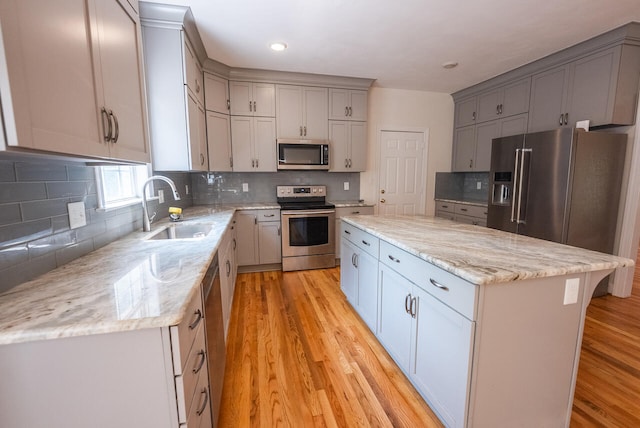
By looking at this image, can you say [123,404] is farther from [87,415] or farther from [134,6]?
[134,6]

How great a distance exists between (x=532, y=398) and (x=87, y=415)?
179 centimetres

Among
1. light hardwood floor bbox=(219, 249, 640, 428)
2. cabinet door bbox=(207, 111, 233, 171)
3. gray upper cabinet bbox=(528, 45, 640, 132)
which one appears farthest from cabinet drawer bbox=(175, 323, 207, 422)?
gray upper cabinet bbox=(528, 45, 640, 132)

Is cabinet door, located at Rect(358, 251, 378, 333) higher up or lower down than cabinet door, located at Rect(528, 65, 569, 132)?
lower down

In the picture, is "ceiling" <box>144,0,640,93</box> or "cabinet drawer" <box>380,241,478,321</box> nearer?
"cabinet drawer" <box>380,241,478,321</box>

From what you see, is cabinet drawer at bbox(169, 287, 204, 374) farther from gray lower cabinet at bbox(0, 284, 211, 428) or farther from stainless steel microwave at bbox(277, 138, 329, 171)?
stainless steel microwave at bbox(277, 138, 329, 171)

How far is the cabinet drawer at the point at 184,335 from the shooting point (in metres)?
0.83

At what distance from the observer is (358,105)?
4.03 metres

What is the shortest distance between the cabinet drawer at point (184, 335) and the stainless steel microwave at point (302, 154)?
2891mm

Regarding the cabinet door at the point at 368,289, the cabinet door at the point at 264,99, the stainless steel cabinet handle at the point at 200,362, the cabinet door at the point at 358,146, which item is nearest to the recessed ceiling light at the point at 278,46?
the cabinet door at the point at 264,99

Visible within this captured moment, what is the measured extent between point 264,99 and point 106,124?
2876 millimetres

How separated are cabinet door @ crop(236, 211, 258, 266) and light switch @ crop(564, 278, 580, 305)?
3.06 metres

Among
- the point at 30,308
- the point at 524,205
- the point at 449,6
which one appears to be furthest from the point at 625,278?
the point at 30,308

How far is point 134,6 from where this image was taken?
4.60ft

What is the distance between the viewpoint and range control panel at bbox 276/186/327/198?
4059mm
